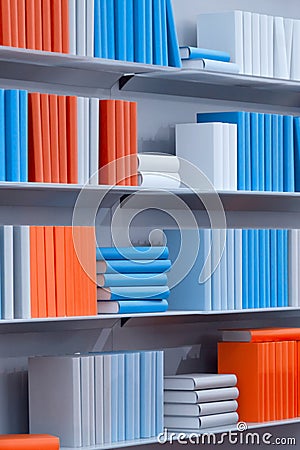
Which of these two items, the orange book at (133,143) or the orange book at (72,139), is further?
the orange book at (133,143)

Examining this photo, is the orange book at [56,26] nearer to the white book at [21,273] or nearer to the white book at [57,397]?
the white book at [21,273]

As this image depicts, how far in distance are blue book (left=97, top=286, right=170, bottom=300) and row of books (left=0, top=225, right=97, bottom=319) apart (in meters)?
0.06

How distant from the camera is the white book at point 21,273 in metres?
3.02

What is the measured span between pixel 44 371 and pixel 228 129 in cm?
96

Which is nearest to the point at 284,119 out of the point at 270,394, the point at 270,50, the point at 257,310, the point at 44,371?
the point at 270,50

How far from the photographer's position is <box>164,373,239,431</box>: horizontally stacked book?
340 cm

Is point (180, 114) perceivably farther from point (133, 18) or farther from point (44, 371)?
point (44, 371)

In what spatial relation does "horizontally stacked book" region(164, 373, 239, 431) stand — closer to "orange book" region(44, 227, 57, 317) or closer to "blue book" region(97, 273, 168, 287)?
"blue book" region(97, 273, 168, 287)

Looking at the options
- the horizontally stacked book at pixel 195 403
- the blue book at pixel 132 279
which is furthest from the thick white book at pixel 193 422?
the blue book at pixel 132 279

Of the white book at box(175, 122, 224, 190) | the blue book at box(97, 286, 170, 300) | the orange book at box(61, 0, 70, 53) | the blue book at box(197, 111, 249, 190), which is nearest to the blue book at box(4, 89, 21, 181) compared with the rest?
the orange book at box(61, 0, 70, 53)

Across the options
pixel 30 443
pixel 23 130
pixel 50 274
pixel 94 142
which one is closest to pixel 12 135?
pixel 23 130

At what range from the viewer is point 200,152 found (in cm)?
349

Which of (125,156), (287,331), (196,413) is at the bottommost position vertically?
(196,413)
